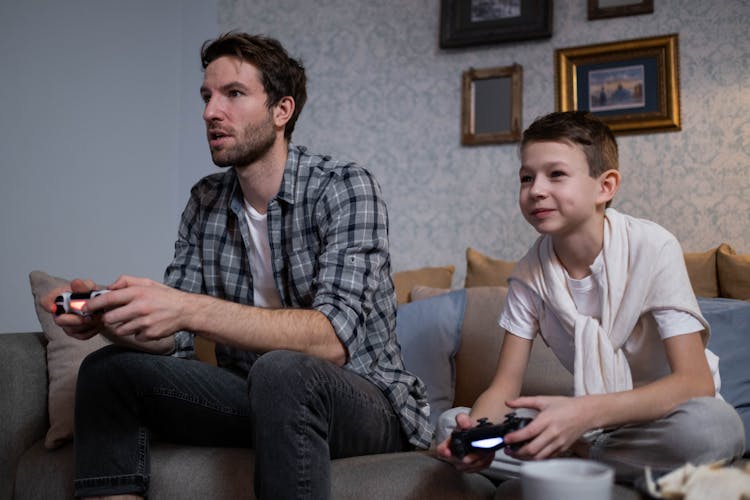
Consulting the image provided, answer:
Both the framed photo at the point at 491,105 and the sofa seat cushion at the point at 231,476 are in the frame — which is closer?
the sofa seat cushion at the point at 231,476

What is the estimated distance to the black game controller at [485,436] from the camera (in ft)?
2.91

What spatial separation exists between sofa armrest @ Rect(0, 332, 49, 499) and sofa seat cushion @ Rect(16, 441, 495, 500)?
4 cm

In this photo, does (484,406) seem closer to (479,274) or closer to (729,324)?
(729,324)

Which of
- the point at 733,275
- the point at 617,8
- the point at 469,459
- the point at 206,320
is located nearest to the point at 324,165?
the point at 206,320

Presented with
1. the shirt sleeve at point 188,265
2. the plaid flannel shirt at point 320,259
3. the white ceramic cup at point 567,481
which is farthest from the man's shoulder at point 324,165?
the white ceramic cup at point 567,481

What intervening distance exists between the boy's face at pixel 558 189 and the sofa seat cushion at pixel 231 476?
0.46 m

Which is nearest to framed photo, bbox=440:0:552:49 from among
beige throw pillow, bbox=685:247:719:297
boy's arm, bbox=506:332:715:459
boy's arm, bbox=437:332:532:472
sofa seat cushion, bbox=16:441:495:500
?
beige throw pillow, bbox=685:247:719:297

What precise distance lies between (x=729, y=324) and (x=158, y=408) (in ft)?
3.82

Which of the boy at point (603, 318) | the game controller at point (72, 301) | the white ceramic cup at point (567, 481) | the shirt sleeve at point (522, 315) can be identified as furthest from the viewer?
the shirt sleeve at point (522, 315)

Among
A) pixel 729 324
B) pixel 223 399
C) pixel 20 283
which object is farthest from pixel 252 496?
pixel 20 283

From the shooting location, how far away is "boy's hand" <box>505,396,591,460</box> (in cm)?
90

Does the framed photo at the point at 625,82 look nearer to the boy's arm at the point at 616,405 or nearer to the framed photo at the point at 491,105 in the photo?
the framed photo at the point at 491,105

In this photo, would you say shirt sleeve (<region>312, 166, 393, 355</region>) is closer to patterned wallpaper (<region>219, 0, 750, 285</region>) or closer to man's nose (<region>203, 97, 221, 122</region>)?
man's nose (<region>203, 97, 221, 122</region>)

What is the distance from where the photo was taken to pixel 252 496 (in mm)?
1274
